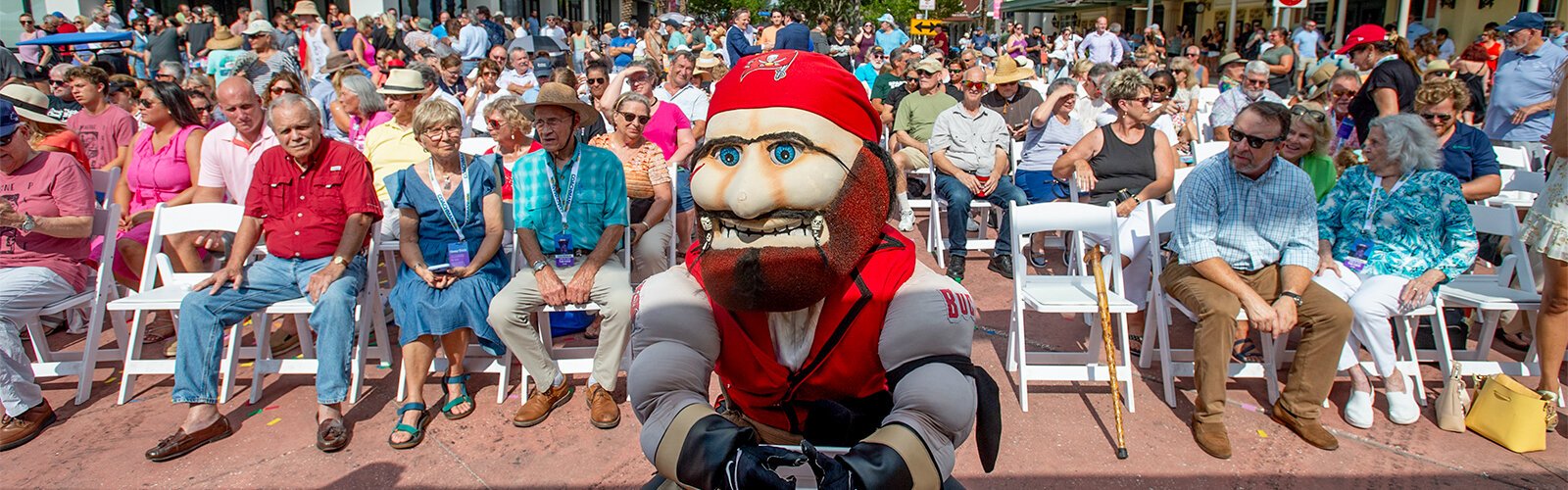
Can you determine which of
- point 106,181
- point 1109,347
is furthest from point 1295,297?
point 106,181

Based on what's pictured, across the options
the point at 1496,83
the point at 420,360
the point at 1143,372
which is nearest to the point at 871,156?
the point at 420,360

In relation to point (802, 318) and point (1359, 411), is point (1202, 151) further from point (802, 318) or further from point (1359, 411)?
point (802, 318)

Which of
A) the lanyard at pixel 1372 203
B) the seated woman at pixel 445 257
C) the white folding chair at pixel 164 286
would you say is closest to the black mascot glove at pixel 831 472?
the seated woman at pixel 445 257

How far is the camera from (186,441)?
3412 mm

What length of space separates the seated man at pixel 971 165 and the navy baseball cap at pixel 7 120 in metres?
4.78

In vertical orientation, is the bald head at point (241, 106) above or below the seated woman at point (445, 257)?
above

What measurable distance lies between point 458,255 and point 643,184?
122 centimetres

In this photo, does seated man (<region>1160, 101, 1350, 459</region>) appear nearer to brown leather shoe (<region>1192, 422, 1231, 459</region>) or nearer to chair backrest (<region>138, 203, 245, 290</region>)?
brown leather shoe (<region>1192, 422, 1231, 459</region>)

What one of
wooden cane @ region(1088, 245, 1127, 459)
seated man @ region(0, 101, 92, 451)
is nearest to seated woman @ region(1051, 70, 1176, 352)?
wooden cane @ region(1088, 245, 1127, 459)

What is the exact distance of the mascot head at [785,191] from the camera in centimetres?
141

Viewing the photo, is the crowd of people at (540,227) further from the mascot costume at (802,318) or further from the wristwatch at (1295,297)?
the mascot costume at (802,318)

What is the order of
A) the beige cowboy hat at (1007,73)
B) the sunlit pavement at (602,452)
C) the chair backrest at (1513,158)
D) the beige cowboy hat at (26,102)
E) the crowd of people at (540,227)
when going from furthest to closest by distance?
the beige cowboy hat at (1007,73) → the chair backrest at (1513,158) → the beige cowboy hat at (26,102) → the crowd of people at (540,227) → the sunlit pavement at (602,452)

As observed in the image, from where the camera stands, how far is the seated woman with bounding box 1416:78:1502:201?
14.9 feet

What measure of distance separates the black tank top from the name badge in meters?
3.39
